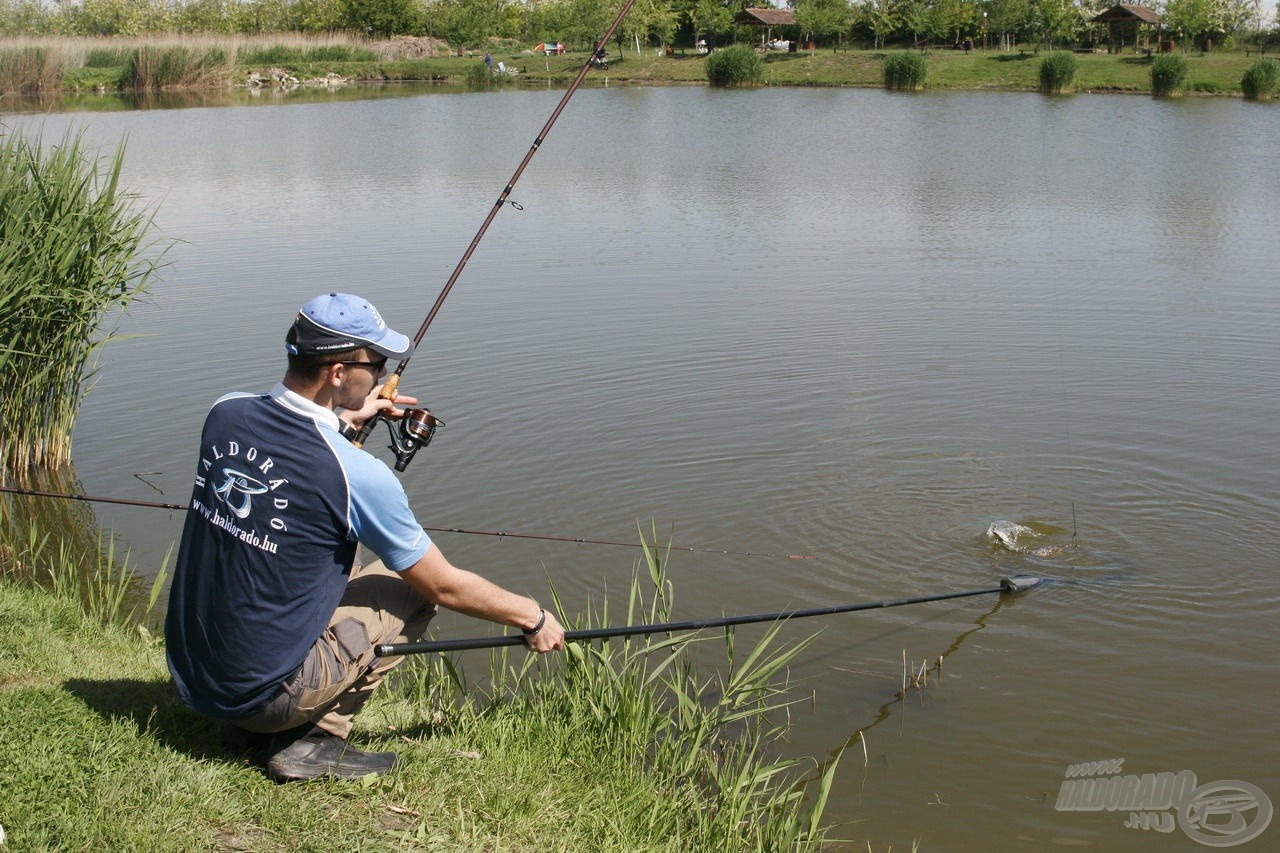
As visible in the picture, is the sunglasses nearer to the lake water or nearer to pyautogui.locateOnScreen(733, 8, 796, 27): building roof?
the lake water

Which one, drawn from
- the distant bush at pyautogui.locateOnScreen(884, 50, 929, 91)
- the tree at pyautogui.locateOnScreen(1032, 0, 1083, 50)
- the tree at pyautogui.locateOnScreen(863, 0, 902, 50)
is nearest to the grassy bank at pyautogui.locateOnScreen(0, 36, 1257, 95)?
the distant bush at pyautogui.locateOnScreen(884, 50, 929, 91)

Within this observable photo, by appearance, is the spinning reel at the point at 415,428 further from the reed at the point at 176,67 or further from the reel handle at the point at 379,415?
the reed at the point at 176,67

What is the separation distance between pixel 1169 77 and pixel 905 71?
984 cm

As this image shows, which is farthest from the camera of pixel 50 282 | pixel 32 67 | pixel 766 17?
pixel 766 17

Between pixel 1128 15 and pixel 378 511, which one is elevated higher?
pixel 1128 15

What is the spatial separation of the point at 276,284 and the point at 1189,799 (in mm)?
10859

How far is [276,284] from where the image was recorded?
13.1m

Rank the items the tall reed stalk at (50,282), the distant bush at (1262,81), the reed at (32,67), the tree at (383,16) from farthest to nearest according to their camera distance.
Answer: the tree at (383,16)
the reed at (32,67)
the distant bush at (1262,81)
the tall reed stalk at (50,282)

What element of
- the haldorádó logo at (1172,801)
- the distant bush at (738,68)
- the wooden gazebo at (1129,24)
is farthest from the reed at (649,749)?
the wooden gazebo at (1129,24)

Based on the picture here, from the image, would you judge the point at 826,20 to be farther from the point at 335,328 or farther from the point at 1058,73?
the point at 335,328

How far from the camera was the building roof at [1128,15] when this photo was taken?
56906 mm

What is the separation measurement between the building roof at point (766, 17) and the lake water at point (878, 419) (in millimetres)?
52804

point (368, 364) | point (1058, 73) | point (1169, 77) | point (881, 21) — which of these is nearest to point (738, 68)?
point (1058, 73)

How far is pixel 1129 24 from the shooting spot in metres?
58.5
